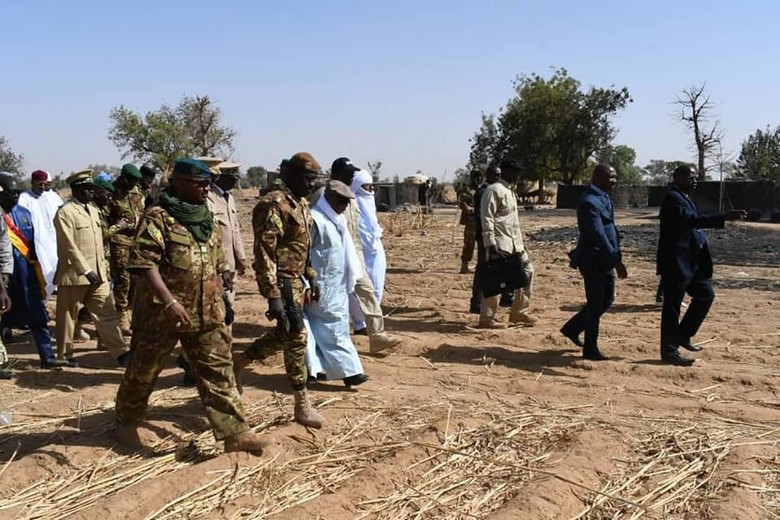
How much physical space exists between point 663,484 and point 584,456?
46cm

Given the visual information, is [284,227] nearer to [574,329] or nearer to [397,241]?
[574,329]

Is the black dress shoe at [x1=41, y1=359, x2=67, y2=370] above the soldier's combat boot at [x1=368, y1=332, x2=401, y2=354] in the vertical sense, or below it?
below

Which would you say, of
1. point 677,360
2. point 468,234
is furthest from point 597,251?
point 468,234

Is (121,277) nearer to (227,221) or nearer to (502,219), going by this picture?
(227,221)

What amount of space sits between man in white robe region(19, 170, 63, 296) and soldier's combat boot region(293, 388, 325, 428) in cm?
401

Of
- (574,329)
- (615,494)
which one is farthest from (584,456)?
(574,329)

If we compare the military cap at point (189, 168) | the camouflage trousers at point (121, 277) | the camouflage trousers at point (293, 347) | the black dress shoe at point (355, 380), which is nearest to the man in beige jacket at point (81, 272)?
the camouflage trousers at point (121, 277)

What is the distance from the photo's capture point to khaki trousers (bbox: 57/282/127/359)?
20.9ft

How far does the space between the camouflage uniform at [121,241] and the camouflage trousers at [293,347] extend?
2.83 m

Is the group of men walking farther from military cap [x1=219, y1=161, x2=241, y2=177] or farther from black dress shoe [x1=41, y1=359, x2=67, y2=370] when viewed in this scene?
black dress shoe [x1=41, y1=359, x2=67, y2=370]

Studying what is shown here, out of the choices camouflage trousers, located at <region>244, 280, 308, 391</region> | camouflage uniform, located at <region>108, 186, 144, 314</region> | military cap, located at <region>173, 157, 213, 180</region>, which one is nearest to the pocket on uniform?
military cap, located at <region>173, 157, 213, 180</region>

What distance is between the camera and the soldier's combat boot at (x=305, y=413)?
4699 millimetres

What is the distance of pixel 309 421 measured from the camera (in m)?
4.70

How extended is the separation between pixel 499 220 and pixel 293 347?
3497 millimetres
